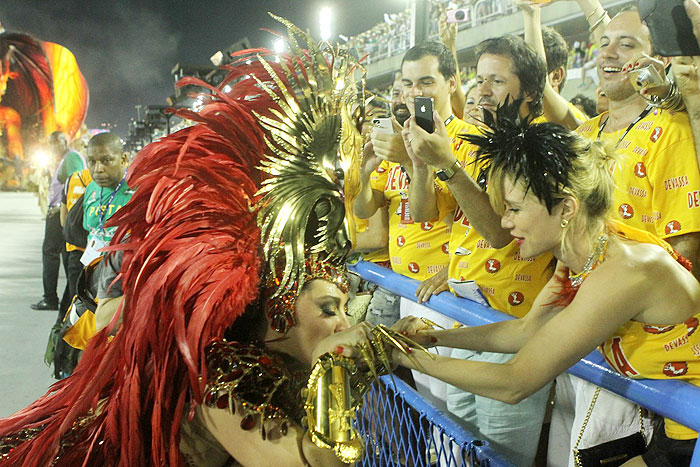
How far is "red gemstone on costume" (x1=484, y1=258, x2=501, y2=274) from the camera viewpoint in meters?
2.11

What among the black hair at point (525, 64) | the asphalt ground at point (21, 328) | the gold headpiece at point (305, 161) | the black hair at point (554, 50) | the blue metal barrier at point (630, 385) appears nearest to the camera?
the blue metal barrier at point (630, 385)

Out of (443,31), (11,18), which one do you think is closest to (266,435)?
(443,31)

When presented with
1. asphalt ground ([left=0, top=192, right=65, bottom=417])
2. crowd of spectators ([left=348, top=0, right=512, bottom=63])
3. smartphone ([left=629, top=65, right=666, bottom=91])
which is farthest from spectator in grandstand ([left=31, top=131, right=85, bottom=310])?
crowd of spectators ([left=348, top=0, right=512, bottom=63])

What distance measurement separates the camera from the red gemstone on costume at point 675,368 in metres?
1.42

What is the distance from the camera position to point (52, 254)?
6008 mm

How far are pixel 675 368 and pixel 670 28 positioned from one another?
93 centimetres

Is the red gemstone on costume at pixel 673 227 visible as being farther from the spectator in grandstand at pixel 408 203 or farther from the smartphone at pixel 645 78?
the spectator in grandstand at pixel 408 203

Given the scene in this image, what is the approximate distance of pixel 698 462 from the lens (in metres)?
1.01

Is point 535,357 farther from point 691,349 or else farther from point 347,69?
point 347,69

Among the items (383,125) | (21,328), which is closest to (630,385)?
(383,125)

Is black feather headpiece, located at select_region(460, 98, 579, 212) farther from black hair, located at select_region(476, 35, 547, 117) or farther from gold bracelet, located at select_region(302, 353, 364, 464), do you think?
black hair, located at select_region(476, 35, 547, 117)

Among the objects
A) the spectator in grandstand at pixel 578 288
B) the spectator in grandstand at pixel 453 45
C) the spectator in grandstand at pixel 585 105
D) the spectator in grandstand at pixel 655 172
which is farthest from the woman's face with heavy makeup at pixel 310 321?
the spectator in grandstand at pixel 585 105

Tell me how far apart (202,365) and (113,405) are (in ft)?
0.75

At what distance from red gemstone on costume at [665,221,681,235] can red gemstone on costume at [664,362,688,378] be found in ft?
1.83
